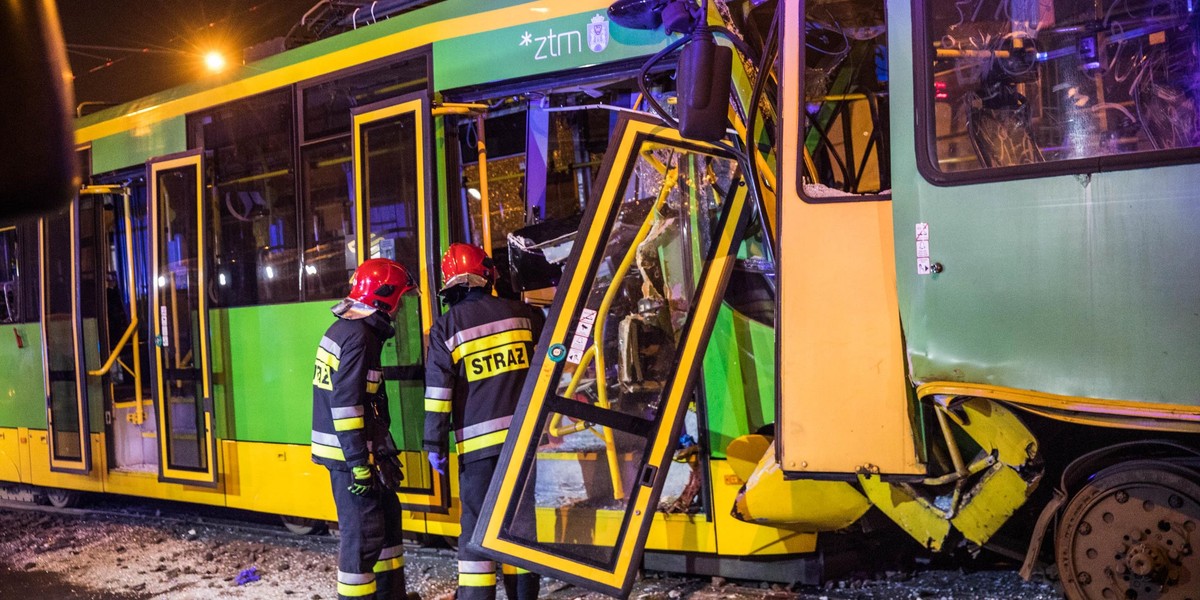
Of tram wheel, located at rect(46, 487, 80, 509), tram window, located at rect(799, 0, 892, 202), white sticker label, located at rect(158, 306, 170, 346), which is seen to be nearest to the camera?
tram window, located at rect(799, 0, 892, 202)

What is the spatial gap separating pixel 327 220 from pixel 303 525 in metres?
2.43

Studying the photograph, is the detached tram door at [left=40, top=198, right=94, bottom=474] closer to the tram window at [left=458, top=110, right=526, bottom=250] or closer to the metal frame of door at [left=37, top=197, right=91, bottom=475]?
the metal frame of door at [left=37, top=197, right=91, bottom=475]

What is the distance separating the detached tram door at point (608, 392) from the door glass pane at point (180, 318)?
3415 mm

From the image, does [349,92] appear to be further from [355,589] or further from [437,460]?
[355,589]

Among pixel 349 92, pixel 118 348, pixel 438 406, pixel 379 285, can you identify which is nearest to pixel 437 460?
pixel 438 406

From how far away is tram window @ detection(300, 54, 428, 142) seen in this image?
18.6 ft

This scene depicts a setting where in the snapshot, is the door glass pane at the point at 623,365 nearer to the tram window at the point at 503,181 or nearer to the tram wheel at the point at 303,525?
the tram window at the point at 503,181

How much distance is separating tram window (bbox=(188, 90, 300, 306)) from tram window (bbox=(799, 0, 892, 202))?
11.3 ft

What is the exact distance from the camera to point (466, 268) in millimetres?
4965

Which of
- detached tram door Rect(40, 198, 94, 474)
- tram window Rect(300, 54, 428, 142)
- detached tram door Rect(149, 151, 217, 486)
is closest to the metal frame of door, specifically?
detached tram door Rect(40, 198, 94, 474)

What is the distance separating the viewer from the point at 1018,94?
10.9 ft

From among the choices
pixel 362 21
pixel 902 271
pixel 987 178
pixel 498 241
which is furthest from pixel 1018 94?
pixel 362 21

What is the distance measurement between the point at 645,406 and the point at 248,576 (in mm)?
3251

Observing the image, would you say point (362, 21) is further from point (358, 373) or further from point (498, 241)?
point (358, 373)
